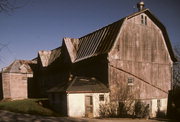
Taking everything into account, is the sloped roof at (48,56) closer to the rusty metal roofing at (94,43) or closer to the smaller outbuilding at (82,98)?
the rusty metal roofing at (94,43)

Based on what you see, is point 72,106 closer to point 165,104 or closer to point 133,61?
point 133,61

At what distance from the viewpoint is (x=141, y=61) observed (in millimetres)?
23047

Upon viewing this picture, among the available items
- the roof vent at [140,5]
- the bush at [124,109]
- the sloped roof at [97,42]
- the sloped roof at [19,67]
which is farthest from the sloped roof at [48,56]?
the bush at [124,109]

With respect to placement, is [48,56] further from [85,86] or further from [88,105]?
[88,105]

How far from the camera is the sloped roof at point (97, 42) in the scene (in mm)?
21297

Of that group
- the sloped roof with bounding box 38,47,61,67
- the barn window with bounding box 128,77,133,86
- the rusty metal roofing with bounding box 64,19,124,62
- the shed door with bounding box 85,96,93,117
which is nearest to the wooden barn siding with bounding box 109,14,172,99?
the barn window with bounding box 128,77,133,86

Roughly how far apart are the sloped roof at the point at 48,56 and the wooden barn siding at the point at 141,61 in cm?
1404

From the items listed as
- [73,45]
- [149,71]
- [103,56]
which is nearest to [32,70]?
[73,45]

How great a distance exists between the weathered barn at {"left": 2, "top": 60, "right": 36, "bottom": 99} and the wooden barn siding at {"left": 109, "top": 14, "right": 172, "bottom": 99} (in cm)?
1953

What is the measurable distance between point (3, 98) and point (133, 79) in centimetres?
2185

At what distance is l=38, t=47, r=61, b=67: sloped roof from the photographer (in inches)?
1303

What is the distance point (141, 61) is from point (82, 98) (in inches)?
355

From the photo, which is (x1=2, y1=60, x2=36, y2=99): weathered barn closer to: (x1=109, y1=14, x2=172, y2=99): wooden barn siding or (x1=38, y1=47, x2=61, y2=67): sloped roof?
(x1=38, y1=47, x2=61, y2=67): sloped roof

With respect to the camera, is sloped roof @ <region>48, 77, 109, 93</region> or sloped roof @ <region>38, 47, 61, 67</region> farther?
sloped roof @ <region>38, 47, 61, 67</region>
